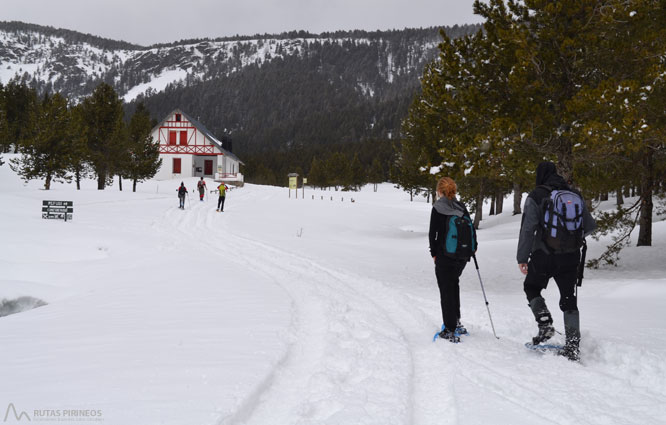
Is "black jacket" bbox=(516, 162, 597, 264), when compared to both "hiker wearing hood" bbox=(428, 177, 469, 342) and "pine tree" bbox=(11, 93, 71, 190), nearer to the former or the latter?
"hiker wearing hood" bbox=(428, 177, 469, 342)

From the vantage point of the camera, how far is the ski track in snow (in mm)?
3105

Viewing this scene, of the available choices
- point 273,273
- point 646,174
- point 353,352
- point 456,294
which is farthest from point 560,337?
point 646,174

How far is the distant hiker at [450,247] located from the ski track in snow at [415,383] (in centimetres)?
37

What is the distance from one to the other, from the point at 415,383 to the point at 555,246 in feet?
6.90

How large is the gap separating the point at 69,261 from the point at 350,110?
6464 inches

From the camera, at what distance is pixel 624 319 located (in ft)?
19.2

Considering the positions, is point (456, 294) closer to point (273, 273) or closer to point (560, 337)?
point (560, 337)

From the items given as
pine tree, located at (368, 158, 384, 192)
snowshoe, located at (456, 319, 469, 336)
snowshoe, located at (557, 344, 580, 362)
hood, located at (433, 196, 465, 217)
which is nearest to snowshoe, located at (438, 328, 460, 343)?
snowshoe, located at (456, 319, 469, 336)

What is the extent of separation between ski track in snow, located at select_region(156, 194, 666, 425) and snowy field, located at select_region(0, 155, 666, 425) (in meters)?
0.02

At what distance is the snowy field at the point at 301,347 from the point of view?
123 inches

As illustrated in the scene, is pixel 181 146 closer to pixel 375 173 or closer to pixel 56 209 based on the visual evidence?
pixel 56 209

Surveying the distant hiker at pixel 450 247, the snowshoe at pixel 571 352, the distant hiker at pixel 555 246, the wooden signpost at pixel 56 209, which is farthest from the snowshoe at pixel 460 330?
the wooden signpost at pixel 56 209

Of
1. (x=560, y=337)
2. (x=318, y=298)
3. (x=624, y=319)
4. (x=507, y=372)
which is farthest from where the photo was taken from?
(x=318, y=298)

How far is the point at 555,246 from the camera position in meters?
4.21
